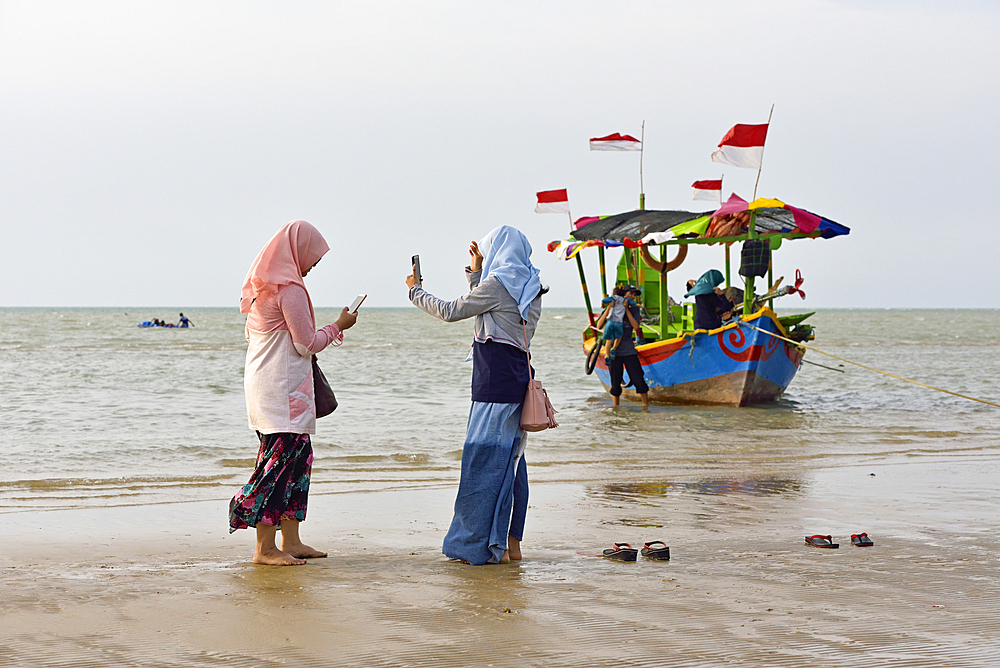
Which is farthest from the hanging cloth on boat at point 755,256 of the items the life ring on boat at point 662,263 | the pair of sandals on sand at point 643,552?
the pair of sandals on sand at point 643,552

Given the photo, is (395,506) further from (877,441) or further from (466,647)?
(877,441)

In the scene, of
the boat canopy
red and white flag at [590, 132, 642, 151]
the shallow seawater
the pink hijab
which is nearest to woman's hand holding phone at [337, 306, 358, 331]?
the pink hijab

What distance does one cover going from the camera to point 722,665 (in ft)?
10.6

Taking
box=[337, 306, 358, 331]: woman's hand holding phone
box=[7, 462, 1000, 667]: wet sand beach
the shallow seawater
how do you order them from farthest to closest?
the shallow seawater
box=[337, 306, 358, 331]: woman's hand holding phone
box=[7, 462, 1000, 667]: wet sand beach

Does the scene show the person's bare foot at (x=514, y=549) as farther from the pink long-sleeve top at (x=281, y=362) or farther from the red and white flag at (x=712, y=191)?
the red and white flag at (x=712, y=191)

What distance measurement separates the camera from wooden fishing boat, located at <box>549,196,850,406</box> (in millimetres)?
13719

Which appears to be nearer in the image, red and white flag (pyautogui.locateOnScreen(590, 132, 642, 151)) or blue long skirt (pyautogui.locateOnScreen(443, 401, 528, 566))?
blue long skirt (pyautogui.locateOnScreen(443, 401, 528, 566))

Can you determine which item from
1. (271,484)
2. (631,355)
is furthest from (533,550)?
(631,355)

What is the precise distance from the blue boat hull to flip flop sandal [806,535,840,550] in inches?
374

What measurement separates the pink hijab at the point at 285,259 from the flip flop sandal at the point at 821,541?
Result: 304 cm

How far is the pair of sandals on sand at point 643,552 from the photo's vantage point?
493cm

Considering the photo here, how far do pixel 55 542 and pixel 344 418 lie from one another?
8.14 m

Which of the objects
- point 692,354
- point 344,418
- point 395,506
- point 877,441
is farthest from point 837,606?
point 692,354

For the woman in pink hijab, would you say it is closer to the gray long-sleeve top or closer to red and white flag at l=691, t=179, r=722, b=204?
the gray long-sleeve top
